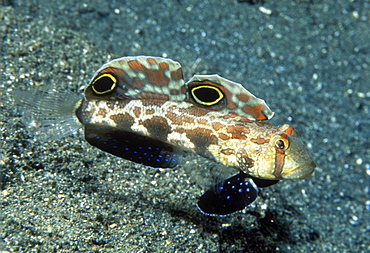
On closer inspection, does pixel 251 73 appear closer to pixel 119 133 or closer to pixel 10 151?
pixel 119 133

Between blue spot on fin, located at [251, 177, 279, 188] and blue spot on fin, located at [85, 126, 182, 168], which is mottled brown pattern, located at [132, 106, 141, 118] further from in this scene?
blue spot on fin, located at [251, 177, 279, 188]

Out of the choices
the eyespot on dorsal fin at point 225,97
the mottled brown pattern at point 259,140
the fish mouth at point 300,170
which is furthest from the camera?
the eyespot on dorsal fin at point 225,97

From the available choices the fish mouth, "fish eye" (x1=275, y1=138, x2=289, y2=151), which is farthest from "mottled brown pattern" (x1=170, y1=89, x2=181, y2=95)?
the fish mouth

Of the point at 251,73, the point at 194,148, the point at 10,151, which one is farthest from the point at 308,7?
the point at 10,151

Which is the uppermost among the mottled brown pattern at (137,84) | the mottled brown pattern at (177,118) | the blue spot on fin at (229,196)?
the mottled brown pattern at (137,84)

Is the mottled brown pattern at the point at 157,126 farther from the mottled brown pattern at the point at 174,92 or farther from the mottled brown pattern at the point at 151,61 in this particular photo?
the mottled brown pattern at the point at 151,61

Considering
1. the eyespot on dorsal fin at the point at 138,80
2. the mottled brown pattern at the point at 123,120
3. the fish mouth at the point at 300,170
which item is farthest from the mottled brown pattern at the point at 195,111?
the fish mouth at the point at 300,170
